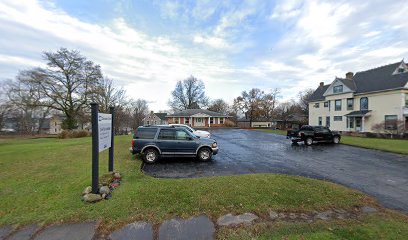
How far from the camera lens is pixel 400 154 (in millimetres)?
12922

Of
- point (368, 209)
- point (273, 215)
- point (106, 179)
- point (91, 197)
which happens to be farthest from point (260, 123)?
point (91, 197)

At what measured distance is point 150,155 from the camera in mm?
9711

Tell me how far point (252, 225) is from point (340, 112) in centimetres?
3607

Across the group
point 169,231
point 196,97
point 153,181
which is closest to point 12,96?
point 153,181

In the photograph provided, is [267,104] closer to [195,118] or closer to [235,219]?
[195,118]

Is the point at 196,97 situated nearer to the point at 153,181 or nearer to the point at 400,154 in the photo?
the point at 400,154

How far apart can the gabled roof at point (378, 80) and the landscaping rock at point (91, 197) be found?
A: 3374 centimetres

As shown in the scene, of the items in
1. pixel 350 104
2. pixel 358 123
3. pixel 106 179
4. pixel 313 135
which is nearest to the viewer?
pixel 106 179

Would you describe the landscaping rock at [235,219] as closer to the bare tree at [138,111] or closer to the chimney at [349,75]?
the chimney at [349,75]

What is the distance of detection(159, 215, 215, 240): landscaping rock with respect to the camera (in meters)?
3.45

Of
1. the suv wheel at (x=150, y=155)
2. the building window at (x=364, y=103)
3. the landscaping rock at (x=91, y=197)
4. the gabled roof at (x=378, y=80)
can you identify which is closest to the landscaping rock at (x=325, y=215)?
the landscaping rock at (x=91, y=197)

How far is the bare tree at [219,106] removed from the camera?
74.6 m

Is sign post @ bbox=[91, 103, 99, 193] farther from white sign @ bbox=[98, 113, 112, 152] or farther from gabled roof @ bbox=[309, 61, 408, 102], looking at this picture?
gabled roof @ bbox=[309, 61, 408, 102]

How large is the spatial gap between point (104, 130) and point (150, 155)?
412cm
